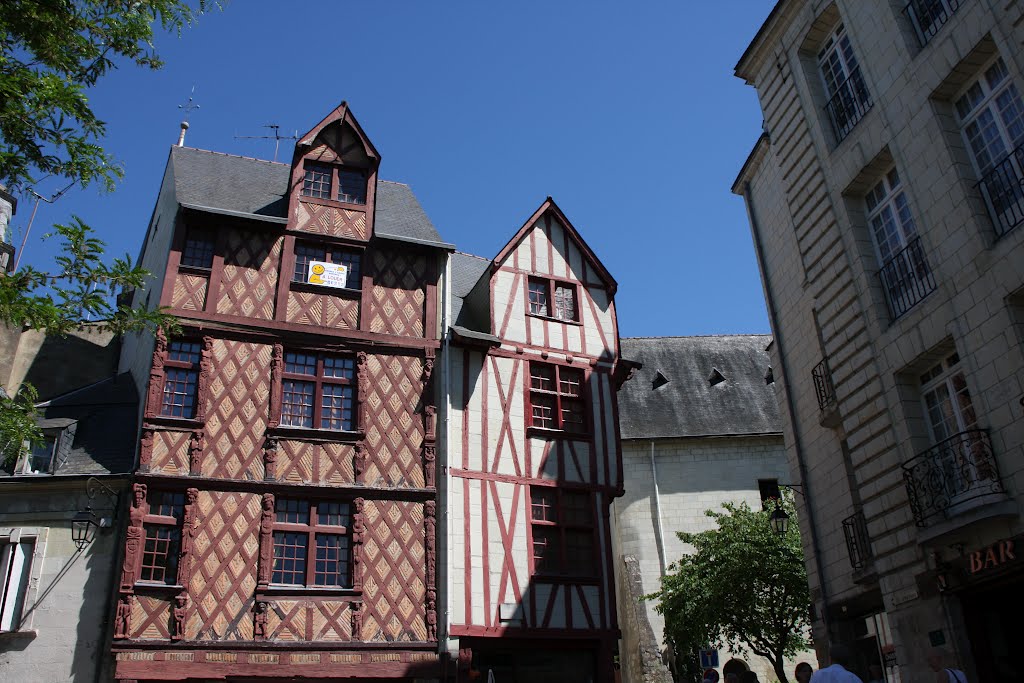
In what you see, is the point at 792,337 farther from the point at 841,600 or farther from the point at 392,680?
the point at 392,680

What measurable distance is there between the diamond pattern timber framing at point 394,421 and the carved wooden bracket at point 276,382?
129cm

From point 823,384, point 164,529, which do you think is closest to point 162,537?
point 164,529

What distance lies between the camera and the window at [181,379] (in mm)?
12352

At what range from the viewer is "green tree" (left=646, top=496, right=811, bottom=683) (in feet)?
50.3

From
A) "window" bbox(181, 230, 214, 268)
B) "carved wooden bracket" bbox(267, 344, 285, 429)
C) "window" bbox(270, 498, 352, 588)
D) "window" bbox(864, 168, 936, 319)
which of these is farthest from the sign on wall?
"window" bbox(864, 168, 936, 319)

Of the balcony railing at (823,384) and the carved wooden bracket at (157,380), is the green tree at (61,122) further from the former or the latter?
the balcony railing at (823,384)

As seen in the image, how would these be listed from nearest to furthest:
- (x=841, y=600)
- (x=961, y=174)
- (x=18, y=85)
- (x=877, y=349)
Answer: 1. (x=18, y=85)
2. (x=961, y=174)
3. (x=877, y=349)
4. (x=841, y=600)

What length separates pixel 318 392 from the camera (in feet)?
42.9

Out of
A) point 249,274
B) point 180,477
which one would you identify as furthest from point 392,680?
point 249,274

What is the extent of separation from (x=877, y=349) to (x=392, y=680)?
24.6 feet

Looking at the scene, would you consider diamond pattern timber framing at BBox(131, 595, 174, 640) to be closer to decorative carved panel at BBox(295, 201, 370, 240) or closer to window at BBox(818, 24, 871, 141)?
decorative carved panel at BBox(295, 201, 370, 240)

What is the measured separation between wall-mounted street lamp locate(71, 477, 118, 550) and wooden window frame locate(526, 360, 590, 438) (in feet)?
20.2

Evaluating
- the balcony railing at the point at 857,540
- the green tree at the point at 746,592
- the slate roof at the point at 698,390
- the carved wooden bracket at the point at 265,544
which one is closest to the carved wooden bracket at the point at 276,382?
the carved wooden bracket at the point at 265,544

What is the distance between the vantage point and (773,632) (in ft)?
50.5
